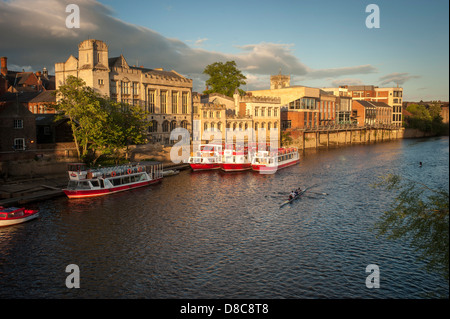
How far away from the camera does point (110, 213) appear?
41.8m

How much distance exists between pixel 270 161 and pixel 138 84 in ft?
112

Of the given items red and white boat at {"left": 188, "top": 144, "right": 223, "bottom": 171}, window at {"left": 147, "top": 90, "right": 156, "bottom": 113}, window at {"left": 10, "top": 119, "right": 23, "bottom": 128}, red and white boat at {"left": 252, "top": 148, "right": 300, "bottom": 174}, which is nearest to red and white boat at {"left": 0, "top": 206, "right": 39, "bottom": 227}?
window at {"left": 10, "top": 119, "right": 23, "bottom": 128}

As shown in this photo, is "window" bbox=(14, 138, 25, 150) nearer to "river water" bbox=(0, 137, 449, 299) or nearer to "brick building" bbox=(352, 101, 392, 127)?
"river water" bbox=(0, 137, 449, 299)

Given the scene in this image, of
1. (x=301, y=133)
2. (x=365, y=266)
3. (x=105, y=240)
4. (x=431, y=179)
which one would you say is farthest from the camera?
(x=301, y=133)

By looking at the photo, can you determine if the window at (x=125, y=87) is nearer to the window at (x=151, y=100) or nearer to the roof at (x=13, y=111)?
the window at (x=151, y=100)

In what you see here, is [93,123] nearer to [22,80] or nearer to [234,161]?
[234,161]

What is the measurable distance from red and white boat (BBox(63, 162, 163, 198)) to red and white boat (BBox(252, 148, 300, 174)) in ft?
71.1

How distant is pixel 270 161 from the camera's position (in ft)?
239

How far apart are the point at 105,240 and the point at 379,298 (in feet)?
77.6

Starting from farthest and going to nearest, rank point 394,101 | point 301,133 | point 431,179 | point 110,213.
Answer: point 394,101 < point 301,133 < point 431,179 < point 110,213

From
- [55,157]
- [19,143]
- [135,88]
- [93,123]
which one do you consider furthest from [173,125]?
[19,143]

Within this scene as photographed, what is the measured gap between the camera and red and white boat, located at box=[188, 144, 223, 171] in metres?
71.3

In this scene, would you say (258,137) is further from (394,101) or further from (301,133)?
(394,101)
